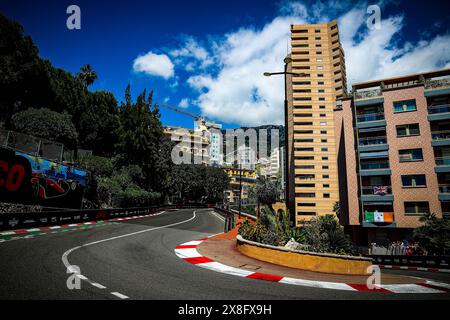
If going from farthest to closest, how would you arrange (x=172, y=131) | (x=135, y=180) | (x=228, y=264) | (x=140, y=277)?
(x=172, y=131) → (x=135, y=180) → (x=228, y=264) → (x=140, y=277)

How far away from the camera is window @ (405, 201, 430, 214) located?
83.1ft

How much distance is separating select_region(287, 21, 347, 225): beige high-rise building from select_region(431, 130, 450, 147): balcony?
33.8 m

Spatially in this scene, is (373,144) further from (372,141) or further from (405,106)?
(405,106)

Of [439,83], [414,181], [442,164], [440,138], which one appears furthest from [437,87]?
[414,181]

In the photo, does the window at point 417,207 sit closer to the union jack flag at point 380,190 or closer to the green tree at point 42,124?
the union jack flag at point 380,190

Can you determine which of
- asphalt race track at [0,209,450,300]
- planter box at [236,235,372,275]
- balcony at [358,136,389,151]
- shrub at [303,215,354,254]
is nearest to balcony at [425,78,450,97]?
balcony at [358,136,389,151]

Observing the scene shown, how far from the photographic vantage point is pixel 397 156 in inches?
1083

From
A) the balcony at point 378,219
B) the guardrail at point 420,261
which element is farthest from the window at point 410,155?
the guardrail at point 420,261

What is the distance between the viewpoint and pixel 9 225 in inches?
480

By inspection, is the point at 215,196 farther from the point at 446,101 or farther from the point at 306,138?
the point at 446,101

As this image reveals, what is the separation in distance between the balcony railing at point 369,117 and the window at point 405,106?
1.61 meters

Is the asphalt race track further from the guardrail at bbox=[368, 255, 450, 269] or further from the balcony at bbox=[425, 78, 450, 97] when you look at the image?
the balcony at bbox=[425, 78, 450, 97]
